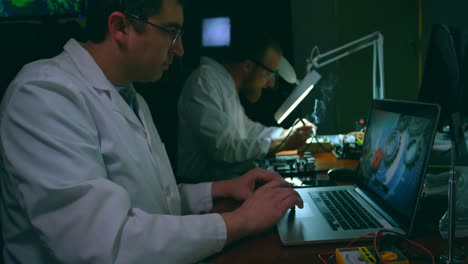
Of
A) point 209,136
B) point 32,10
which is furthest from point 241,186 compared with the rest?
point 32,10

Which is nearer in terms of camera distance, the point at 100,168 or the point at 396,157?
the point at 100,168

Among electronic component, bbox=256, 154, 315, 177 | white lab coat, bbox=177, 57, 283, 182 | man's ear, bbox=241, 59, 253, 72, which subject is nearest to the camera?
electronic component, bbox=256, 154, 315, 177

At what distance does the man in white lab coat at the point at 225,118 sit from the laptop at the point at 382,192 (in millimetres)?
799

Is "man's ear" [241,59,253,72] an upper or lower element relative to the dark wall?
lower

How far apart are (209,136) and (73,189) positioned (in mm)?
1217

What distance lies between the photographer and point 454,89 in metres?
1.11

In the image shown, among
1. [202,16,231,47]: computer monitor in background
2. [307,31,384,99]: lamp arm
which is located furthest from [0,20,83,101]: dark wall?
[202,16,231,47]: computer monitor in background

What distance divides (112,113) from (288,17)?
2401mm

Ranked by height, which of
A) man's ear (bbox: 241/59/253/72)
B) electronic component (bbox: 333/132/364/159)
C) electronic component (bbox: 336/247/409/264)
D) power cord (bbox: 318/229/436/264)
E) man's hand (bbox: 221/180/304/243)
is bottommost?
electronic component (bbox: 333/132/364/159)

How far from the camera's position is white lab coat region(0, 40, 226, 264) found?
2.34 ft

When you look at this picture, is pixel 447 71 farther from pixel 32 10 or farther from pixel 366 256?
pixel 32 10

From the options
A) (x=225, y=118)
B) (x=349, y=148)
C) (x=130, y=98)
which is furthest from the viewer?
(x=225, y=118)

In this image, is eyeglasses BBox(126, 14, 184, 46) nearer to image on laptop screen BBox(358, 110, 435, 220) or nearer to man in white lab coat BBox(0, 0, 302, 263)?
man in white lab coat BBox(0, 0, 302, 263)

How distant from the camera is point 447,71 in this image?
1183 millimetres
